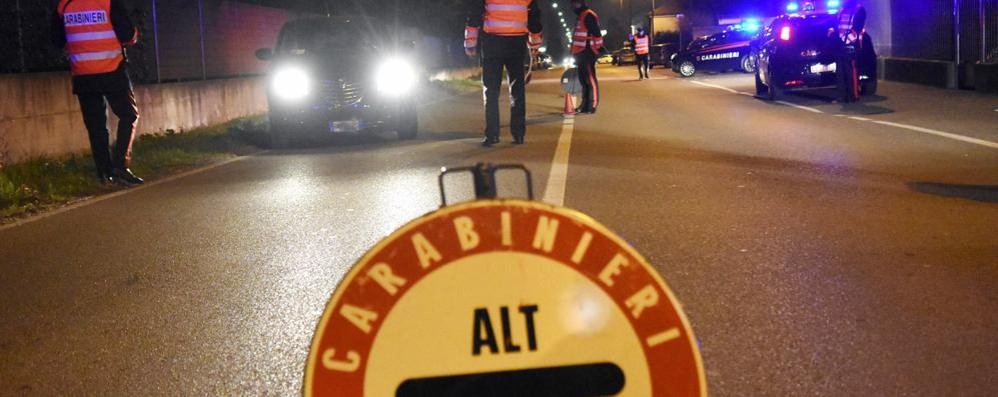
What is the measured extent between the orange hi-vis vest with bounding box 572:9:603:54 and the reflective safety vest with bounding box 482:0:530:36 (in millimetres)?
5989

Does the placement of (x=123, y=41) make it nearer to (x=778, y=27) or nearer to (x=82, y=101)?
(x=82, y=101)

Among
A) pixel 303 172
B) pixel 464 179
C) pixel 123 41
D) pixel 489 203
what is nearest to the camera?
pixel 489 203

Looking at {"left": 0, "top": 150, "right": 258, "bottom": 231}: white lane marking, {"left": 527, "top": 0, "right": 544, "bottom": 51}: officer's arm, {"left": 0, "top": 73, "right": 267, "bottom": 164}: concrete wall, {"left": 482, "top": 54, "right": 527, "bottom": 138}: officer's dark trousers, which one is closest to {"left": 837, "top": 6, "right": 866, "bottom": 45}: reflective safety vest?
{"left": 527, "top": 0, "right": 544, "bottom": 51}: officer's arm

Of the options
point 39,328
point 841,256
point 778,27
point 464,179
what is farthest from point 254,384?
point 778,27

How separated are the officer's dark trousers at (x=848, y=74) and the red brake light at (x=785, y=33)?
1.33 metres

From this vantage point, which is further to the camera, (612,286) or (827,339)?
(827,339)

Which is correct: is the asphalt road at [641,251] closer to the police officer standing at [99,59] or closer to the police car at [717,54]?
the police officer standing at [99,59]

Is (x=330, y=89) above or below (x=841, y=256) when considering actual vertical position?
above

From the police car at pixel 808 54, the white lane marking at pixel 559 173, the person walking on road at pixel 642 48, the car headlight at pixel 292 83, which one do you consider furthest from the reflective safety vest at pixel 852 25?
the person walking on road at pixel 642 48

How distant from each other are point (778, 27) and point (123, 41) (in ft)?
43.0

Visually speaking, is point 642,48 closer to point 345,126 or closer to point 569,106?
point 569,106

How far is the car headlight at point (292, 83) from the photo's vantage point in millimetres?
14906

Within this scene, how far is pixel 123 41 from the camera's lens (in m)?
11.1

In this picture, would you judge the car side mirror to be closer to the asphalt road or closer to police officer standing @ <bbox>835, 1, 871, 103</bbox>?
the asphalt road
